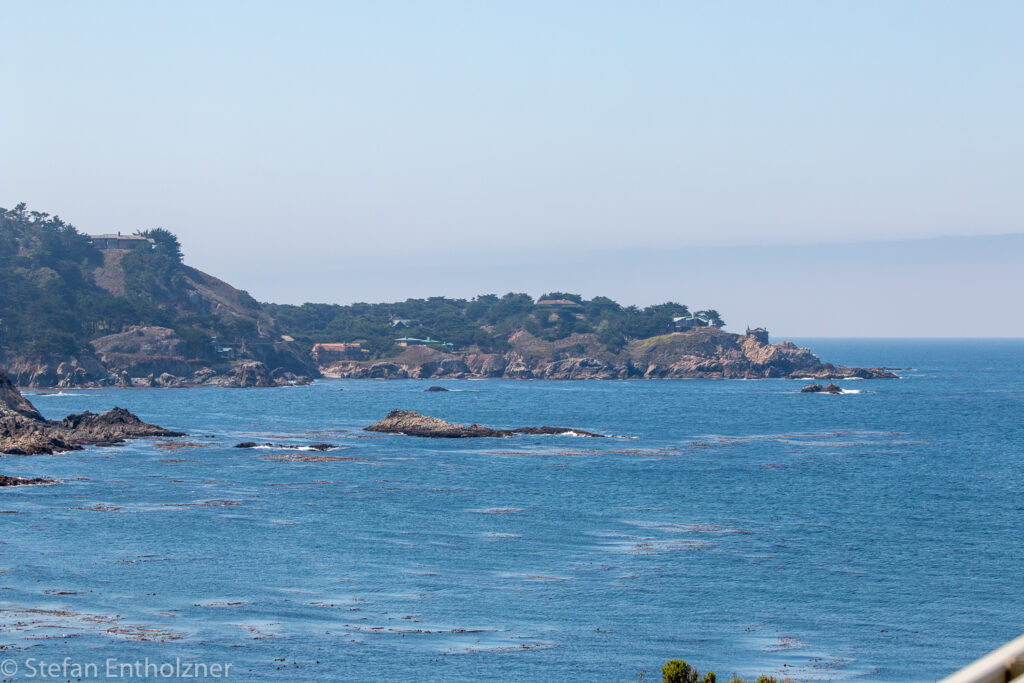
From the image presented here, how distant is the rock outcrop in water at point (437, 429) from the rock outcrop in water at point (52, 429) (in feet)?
Answer: 80.5

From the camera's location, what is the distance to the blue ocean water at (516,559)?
131 ft

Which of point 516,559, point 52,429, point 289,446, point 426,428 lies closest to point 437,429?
point 426,428

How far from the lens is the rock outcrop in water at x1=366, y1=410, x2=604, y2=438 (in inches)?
4813

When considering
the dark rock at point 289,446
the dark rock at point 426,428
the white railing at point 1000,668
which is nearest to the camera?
the white railing at point 1000,668

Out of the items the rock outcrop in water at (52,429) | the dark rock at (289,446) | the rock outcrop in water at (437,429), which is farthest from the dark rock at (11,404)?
the rock outcrop in water at (437,429)

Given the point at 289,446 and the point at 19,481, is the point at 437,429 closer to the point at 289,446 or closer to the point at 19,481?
the point at 289,446

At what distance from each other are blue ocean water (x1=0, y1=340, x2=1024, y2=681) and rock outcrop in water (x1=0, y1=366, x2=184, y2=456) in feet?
9.87

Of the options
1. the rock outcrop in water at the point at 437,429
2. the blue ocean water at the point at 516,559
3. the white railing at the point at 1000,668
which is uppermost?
the white railing at the point at 1000,668

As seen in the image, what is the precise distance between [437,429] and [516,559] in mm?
68320

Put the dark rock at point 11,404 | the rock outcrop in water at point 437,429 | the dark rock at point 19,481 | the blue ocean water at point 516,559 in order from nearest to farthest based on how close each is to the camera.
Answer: the blue ocean water at point 516,559 → the dark rock at point 19,481 → the dark rock at point 11,404 → the rock outcrop in water at point 437,429

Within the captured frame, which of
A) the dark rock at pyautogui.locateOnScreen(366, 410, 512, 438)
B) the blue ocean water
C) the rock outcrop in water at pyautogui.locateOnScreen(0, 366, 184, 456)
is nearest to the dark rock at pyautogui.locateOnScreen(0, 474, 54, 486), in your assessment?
the blue ocean water

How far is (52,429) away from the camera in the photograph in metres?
105

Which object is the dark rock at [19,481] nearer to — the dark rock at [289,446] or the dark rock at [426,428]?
the dark rock at [289,446]

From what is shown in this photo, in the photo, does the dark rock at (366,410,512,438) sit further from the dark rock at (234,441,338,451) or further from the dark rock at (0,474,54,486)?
the dark rock at (0,474,54,486)
